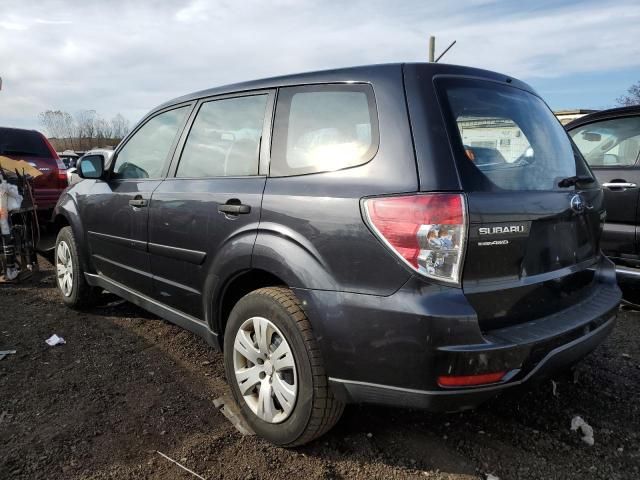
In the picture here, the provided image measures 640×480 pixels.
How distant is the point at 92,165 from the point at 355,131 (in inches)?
103

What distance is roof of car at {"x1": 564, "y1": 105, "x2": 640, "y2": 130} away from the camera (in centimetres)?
445

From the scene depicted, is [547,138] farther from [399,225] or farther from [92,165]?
[92,165]

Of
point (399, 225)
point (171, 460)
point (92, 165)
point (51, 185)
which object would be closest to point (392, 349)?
point (399, 225)

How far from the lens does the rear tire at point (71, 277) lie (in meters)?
4.45

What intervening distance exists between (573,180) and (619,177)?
2220 mm

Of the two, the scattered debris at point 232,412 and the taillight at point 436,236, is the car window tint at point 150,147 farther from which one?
the taillight at point 436,236

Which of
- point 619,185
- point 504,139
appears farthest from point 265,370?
point 619,185

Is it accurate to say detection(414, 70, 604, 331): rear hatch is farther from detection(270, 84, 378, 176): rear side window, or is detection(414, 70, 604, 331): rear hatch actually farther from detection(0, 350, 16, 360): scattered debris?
detection(0, 350, 16, 360): scattered debris

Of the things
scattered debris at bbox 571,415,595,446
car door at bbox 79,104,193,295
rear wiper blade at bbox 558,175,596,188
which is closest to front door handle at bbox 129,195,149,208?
car door at bbox 79,104,193,295

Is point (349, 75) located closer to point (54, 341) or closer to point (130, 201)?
point (130, 201)

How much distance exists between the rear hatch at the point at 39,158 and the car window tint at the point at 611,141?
6.80 metres

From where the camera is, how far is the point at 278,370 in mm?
2414

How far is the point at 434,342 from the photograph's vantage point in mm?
1910

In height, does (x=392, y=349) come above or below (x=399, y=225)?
below
